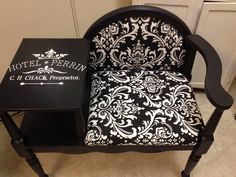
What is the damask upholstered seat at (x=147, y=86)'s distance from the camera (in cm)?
90

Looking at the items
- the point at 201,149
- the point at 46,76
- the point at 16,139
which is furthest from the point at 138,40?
the point at 16,139

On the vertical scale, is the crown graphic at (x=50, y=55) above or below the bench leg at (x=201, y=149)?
above

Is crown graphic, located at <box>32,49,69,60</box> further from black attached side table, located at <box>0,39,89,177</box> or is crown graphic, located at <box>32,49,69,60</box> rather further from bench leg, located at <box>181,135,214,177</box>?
bench leg, located at <box>181,135,214,177</box>

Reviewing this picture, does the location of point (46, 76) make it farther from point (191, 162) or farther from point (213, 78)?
point (191, 162)

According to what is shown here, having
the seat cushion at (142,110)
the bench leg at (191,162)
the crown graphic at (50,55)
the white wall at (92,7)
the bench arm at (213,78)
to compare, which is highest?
the white wall at (92,7)

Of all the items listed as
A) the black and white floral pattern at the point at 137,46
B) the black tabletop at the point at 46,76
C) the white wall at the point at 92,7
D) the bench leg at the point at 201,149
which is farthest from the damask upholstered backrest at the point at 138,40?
the bench leg at the point at 201,149

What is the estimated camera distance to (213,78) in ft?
2.78

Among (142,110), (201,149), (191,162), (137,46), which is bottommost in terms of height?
(191,162)

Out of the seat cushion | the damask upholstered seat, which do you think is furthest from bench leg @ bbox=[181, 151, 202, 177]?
the seat cushion

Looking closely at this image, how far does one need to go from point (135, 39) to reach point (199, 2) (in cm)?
37

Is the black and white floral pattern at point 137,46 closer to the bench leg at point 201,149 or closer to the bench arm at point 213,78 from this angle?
the bench arm at point 213,78

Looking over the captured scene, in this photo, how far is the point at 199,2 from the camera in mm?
1072

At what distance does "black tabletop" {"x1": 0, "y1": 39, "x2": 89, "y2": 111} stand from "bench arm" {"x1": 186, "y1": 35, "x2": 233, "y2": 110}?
47cm

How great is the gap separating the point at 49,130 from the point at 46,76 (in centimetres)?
25
